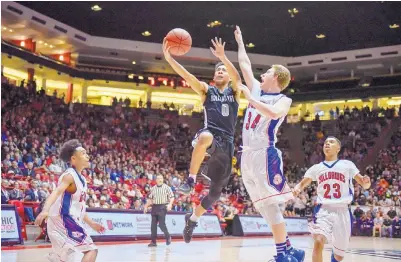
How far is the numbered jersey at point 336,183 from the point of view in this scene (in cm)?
772

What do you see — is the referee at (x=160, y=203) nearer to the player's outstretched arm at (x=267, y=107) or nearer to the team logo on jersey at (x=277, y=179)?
the team logo on jersey at (x=277, y=179)

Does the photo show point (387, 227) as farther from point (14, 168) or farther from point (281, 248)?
point (281, 248)

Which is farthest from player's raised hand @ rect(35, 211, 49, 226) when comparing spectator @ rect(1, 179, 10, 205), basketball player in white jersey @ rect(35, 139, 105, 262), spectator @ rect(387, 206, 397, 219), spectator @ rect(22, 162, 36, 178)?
spectator @ rect(387, 206, 397, 219)

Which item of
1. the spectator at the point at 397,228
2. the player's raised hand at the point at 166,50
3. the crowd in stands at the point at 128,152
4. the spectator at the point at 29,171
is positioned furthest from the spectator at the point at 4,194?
the spectator at the point at 397,228

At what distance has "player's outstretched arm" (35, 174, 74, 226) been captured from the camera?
5.39 m

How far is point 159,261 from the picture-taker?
10.2 metres

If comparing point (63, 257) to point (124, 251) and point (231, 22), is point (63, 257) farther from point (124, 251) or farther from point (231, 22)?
point (231, 22)

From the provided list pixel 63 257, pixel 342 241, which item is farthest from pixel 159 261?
pixel 63 257

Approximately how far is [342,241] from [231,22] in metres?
23.4

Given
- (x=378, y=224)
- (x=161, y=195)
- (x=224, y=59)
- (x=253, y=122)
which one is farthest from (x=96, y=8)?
(x=253, y=122)

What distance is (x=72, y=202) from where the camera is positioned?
5.89 m

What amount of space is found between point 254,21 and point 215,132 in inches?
939

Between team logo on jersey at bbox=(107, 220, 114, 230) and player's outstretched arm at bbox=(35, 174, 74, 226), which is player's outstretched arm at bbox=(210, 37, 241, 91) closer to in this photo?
player's outstretched arm at bbox=(35, 174, 74, 226)

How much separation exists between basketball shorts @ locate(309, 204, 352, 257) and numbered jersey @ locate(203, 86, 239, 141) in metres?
2.19
